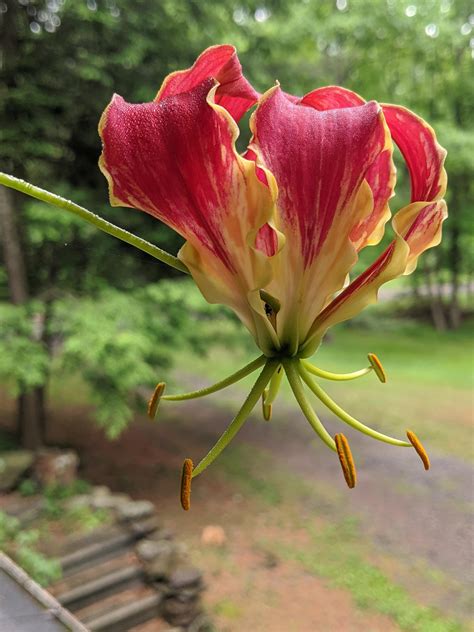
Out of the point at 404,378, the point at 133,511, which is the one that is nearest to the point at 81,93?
the point at 133,511

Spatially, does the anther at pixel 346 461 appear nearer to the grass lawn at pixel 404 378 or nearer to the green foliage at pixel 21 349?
the green foliage at pixel 21 349

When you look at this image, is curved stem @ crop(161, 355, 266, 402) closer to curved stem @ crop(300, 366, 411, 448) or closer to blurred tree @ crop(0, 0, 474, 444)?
curved stem @ crop(300, 366, 411, 448)

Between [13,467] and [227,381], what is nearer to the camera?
[227,381]

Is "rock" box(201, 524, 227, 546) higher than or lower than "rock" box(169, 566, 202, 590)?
lower

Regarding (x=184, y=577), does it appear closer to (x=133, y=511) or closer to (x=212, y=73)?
(x=133, y=511)

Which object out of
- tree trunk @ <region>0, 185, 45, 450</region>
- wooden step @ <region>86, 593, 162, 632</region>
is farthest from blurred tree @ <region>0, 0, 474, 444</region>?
wooden step @ <region>86, 593, 162, 632</region>

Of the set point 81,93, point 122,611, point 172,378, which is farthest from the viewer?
point 172,378

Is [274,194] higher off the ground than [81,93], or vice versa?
[81,93]

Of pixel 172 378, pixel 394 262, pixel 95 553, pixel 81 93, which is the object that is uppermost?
pixel 81 93
